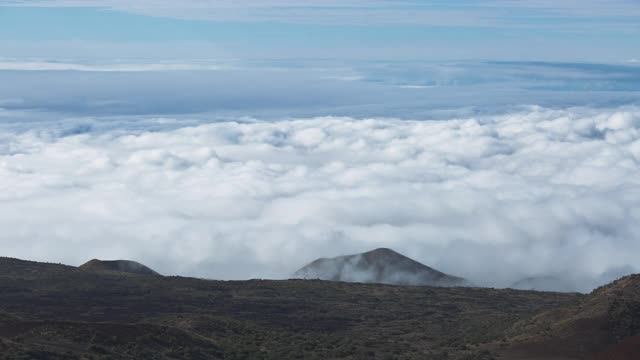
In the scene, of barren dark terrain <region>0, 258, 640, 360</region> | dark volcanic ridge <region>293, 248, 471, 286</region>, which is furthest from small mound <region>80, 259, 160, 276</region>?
dark volcanic ridge <region>293, 248, 471, 286</region>

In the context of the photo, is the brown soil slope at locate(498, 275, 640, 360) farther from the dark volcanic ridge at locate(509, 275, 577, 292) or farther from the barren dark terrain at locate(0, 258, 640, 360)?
the dark volcanic ridge at locate(509, 275, 577, 292)

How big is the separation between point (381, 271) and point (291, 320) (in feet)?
194

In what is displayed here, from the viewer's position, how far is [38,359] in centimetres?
3872

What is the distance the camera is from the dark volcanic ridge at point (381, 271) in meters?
120

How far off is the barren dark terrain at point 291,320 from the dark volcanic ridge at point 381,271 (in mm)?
38573

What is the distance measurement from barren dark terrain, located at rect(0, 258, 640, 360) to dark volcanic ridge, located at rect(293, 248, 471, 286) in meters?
38.6

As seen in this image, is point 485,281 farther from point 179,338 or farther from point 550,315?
point 179,338

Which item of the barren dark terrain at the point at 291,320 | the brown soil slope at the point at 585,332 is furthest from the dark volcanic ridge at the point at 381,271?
the brown soil slope at the point at 585,332

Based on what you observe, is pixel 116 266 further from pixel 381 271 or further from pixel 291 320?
pixel 291 320

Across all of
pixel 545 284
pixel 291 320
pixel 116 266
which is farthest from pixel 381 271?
pixel 291 320

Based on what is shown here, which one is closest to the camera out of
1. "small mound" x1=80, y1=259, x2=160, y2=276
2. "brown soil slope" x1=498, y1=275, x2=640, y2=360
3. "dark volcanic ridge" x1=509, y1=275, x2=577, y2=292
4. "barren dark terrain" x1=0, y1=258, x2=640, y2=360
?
"barren dark terrain" x1=0, y1=258, x2=640, y2=360

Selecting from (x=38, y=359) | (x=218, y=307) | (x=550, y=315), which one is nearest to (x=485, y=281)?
(x=218, y=307)

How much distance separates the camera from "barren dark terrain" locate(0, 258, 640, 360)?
44844 millimetres

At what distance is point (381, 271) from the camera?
124 meters
